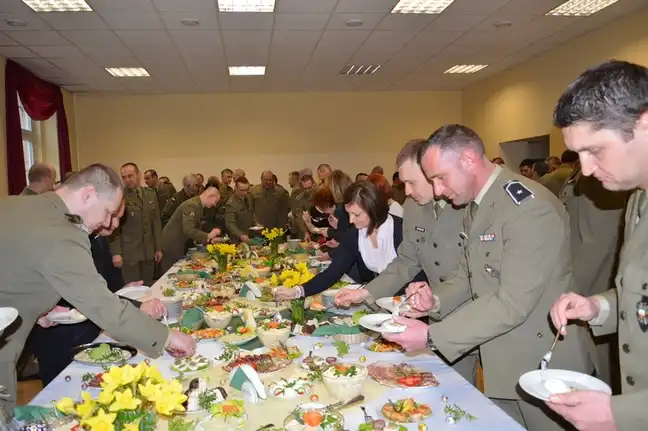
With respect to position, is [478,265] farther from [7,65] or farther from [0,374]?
[7,65]

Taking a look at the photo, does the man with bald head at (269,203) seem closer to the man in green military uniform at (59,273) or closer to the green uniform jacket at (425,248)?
the green uniform jacket at (425,248)

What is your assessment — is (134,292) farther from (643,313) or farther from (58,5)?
(58,5)

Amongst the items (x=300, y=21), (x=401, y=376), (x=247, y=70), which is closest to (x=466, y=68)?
(x=247, y=70)

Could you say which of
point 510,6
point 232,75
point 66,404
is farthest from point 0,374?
point 232,75

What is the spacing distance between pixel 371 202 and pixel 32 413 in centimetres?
189

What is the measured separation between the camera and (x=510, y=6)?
5219 mm

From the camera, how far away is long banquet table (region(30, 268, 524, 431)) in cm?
141

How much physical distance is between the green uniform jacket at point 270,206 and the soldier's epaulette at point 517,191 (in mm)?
6368

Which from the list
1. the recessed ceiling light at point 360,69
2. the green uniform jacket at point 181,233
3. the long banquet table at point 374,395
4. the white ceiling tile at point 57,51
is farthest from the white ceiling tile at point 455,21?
the long banquet table at point 374,395

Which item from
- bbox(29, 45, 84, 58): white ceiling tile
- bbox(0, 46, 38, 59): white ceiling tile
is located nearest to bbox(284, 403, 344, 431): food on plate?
bbox(29, 45, 84, 58): white ceiling tile

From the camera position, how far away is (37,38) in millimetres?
5727

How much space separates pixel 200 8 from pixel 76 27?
1.40 meters

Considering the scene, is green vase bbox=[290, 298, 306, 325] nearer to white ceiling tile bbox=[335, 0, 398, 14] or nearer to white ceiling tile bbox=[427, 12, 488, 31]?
white ceiling tile bbox=[335, 0, 398, 14]

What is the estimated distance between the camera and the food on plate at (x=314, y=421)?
136 cm
